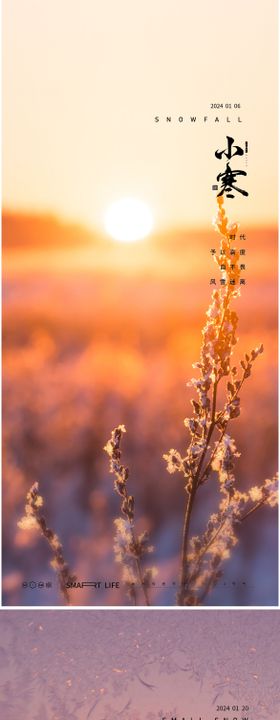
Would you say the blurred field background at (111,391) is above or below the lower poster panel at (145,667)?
above

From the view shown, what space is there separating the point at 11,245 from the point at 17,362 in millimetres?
273

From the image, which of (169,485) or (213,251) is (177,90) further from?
(169,485)

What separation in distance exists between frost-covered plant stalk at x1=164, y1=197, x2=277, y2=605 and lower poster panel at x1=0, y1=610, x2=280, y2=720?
0.09m

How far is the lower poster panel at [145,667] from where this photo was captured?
214 cm

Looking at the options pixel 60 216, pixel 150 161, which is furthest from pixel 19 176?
pixel 150 161

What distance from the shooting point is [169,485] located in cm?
216

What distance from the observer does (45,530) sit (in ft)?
7.14

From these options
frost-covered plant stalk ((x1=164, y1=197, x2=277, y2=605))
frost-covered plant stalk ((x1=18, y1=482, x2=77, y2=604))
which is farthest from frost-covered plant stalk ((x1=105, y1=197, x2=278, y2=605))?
frost-covered plant stalk ((x1=18, y1=482, x2=77, y2=604))

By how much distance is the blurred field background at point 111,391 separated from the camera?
216 cm

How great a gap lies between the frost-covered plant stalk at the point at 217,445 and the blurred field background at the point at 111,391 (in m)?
0.02

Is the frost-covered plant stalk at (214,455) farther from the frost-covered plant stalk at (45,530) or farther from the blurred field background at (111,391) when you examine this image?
the frost-covered plant stalk at (45,530)

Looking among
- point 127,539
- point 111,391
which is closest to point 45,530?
point 127,539

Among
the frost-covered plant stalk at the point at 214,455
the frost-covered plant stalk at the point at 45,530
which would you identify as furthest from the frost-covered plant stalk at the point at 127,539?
the frost-covered plant stalk at the point at 45,530

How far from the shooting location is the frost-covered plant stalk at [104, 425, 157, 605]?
7.05 ft
